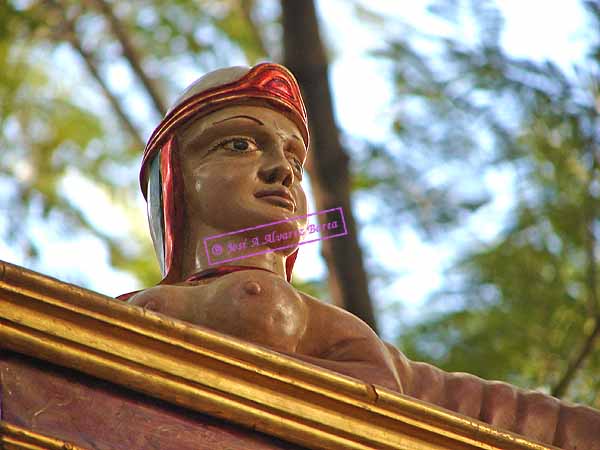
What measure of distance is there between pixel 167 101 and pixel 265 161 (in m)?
3.32

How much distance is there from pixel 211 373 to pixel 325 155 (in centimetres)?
264

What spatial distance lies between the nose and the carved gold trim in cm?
79

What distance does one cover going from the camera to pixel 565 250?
14.5ft

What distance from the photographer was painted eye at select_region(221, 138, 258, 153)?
2.24m

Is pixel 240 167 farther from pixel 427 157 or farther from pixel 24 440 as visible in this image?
pixel 427 157

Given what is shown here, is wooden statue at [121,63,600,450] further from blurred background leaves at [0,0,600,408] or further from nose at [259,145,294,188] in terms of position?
blurred background leaves at [0,0,600,408]

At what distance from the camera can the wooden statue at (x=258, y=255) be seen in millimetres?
1956

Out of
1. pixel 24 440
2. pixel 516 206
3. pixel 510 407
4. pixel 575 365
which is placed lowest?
pixel 24 440

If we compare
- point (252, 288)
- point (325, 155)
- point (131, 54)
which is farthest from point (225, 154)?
point (131, 54)

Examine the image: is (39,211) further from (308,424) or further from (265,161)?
(308,424)

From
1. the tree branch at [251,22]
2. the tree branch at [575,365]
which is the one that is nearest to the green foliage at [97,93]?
the tree branch at [251,22]

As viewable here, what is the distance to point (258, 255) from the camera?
7.12 ft

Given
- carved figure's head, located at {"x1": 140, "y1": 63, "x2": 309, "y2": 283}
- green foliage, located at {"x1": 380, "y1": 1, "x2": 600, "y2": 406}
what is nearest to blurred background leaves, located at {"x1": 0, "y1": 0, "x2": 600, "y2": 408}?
green foliage, located at {"x1": 380, "y1": 1, "x2": 600, "y2": 406}

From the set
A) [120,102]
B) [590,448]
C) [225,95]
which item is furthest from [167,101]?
[590,448]
